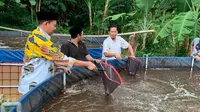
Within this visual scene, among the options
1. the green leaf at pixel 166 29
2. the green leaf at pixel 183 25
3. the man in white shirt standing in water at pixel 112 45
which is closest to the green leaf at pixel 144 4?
the green leaf at pixel 166 29

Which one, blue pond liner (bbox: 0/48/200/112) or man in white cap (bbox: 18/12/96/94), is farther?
blue pond liner (bbox: 0/48/200/112)

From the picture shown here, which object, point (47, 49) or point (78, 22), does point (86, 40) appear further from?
point (47, 49)

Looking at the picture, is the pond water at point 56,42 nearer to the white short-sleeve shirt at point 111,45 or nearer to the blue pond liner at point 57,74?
the blue pond liner at point 57,74

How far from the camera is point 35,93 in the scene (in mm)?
4160

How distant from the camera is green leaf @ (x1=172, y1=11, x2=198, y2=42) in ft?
28.3

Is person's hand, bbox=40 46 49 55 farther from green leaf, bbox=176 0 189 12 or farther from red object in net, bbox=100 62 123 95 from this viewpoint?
green leaf, bbox=176 0 189 12

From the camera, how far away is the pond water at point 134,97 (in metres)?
4.95

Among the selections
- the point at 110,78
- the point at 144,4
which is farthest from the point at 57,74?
the point at 144,4

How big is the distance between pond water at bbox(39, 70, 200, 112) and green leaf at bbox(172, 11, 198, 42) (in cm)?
182

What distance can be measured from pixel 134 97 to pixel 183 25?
4058 mm

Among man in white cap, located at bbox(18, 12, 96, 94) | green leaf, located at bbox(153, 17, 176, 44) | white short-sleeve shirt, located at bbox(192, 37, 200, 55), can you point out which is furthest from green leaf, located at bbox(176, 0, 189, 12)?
man in white cap, located at bbox(18, 12, 96, 94)

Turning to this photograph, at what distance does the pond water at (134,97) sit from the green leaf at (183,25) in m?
1.82

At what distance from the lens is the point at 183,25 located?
8.73 m

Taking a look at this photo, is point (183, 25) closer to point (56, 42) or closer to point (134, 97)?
point (134, 97)
